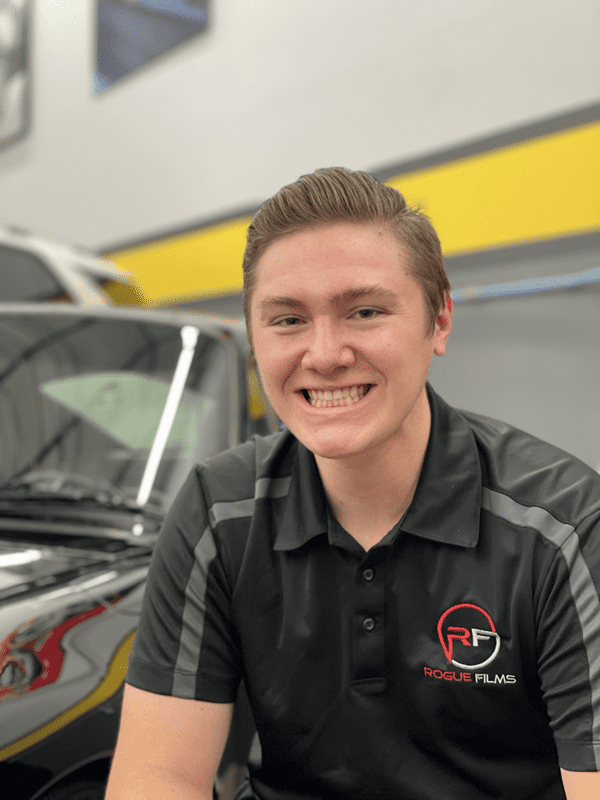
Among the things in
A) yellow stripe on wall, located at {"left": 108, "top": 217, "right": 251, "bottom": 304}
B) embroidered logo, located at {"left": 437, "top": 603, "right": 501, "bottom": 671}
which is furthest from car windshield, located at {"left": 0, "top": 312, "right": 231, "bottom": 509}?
yellow stripe on wall, located at {"left": 108, "top": 217, "right": 251, "bottom": 304}

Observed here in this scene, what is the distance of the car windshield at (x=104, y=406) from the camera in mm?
1555

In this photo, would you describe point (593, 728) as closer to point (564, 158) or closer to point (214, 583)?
point (214, 583)

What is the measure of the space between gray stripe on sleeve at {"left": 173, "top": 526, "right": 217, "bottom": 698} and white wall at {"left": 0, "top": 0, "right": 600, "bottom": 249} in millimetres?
2853

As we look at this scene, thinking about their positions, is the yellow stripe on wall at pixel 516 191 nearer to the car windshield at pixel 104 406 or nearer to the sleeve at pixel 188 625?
the car windshield at pixel 104 406

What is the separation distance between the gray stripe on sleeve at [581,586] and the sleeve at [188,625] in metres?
0.42

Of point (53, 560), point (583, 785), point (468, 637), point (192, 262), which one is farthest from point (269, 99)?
point (583, 785)

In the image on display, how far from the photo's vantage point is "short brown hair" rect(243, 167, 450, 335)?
928 mm

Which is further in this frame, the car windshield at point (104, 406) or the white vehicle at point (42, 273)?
the white vehicle at point (42, 273)

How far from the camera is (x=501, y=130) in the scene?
11.2 feet

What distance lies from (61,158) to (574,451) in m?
5.67

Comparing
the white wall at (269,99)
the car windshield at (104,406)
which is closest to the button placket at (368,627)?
the car windshield at (104,406)

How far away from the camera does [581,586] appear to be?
84cm

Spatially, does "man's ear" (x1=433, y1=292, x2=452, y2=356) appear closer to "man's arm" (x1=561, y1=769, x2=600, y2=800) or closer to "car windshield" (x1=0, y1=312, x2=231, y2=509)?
"man's arm" (x1=561, y1=769, x2=600, y2=800)

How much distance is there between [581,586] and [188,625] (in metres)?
0.51
